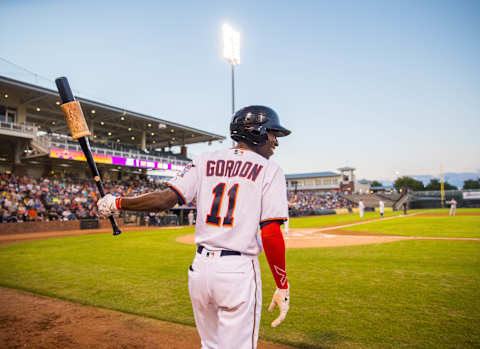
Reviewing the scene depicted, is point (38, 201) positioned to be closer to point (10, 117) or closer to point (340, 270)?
point (10, 117)

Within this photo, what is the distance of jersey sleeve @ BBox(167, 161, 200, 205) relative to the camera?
2.05 meters

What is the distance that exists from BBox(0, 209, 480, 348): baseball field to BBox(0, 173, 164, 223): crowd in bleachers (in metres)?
11.1

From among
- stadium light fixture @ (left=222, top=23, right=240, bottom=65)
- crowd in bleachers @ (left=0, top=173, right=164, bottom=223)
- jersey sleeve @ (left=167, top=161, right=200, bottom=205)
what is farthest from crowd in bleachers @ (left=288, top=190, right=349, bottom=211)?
jersey sleeve @ (left=167, top=161, right=200, bottom=205)

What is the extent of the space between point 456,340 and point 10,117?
35.0m

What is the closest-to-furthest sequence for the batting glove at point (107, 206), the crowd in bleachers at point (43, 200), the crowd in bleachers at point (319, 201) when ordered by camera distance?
the batting glove at point (107, 206), the crowd in bleachers at point (43, 200), the crowd in bleachers at point (319, 201)

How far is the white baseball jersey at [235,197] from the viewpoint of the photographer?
190 centimetres

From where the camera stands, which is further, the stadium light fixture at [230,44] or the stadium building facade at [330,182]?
the stadium building facade at [330,182]

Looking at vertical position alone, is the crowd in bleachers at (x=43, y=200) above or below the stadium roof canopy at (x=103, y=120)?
below

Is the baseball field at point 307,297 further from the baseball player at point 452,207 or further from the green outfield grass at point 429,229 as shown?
the baseball player at point 452,207

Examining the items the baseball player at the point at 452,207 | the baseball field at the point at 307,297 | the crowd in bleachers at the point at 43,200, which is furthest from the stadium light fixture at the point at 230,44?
the baseball player at the point at 452,207

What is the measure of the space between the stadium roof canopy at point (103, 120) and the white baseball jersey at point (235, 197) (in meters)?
28.8

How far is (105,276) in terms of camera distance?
6.93m

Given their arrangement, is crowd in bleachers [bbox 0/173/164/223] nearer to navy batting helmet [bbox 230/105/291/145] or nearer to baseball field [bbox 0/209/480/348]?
baseball field [bbox 0/209/480/348]

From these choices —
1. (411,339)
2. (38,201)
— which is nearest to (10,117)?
(38,201)
